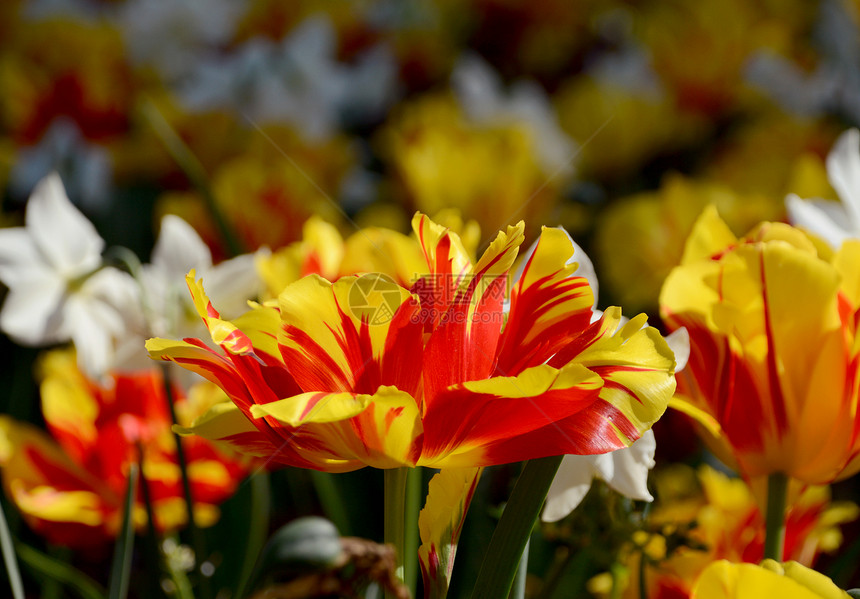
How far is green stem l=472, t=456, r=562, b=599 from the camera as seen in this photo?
241 mm

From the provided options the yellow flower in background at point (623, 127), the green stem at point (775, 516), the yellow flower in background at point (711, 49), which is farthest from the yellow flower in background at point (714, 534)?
the yellow flower in background at point (711, 49)

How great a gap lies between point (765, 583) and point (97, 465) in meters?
A: 0.36

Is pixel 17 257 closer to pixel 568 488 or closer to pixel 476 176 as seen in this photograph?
pixel 568 488

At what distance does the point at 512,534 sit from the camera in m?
0.24

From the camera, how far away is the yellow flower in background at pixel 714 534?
0.35 meters

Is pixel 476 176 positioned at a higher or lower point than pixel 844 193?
lower

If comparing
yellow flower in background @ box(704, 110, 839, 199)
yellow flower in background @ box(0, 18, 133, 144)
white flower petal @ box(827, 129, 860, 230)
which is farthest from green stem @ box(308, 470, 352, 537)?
yellow flower in background @ box(0, 18, 133, 144)

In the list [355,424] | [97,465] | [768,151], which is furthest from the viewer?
[768,151]

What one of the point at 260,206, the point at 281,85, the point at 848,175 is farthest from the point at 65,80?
the point at 848,175

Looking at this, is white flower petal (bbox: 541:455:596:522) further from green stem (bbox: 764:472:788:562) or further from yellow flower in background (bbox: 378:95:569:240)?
yellow flower in background (bbox: 378:95:569:240)

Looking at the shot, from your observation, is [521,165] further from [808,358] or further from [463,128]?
[808,358]

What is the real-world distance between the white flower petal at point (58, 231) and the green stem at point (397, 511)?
26 centimetres

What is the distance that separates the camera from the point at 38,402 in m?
0.78

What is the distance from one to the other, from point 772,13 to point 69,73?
972 millimetres
